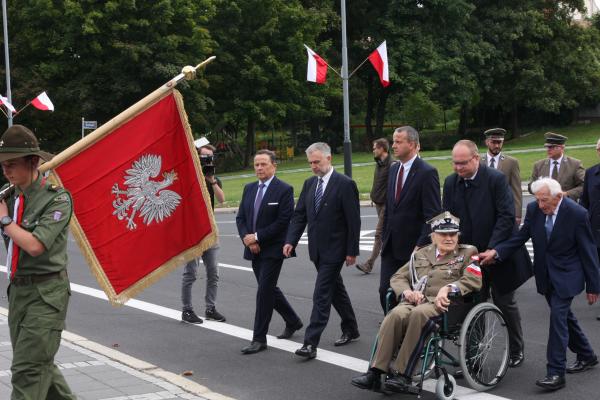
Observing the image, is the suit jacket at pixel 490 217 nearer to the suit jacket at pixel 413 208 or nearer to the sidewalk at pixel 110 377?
the suit jacket at pixel 413 208

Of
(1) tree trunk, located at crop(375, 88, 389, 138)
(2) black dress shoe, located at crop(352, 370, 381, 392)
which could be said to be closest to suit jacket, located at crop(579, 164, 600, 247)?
(2) black dress shoe, located at crop(352, 370, 381, 392)

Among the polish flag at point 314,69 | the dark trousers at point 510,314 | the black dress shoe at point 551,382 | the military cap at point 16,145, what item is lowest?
the black dress shoe at point 551,382

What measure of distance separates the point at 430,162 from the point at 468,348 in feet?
104

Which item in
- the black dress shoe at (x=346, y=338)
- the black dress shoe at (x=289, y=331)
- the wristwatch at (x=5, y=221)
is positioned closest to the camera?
the wristwatch at (x=5, y=221)

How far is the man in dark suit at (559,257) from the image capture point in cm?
709

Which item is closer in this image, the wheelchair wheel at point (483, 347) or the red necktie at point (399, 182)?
the wheelchair wheel at point (483, 347)

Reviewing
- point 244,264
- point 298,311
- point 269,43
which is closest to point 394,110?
point 269,43

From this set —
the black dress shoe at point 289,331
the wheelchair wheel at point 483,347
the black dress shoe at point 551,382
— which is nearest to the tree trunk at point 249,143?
the black dress shoe at point 289,331

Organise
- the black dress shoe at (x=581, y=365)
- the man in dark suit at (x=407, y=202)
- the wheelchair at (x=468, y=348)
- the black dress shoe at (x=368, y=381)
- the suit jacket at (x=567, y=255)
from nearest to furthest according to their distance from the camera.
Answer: the wheelchair at (x=468, y=348) → the black dress shoe at (x=368, y=381) → the suit jacket at (x=567, y=255) → the black dress shoe at (x=581, y=365) → the man in dark suit at (x=407, y=202)

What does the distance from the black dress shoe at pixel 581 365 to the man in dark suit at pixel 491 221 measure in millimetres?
460

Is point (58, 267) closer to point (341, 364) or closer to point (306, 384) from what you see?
point (306, 384)

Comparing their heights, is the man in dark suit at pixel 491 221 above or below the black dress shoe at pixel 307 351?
above

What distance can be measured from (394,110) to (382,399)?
59792 mm

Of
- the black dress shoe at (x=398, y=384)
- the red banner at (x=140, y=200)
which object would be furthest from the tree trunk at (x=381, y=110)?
the black dress shoe at (x=398, y=384)
